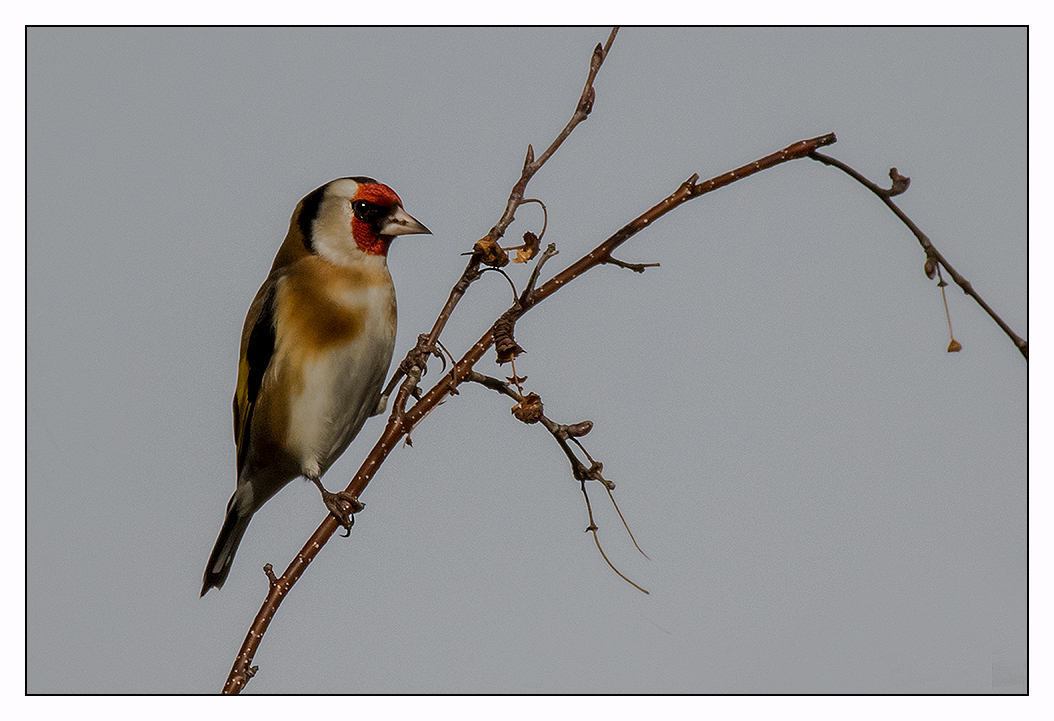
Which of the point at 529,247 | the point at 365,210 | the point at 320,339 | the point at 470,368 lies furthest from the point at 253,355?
the point at 529,247

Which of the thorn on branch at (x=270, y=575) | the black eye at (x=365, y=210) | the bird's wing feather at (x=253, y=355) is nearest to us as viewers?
the thorn on branch at (x=270, y=575)

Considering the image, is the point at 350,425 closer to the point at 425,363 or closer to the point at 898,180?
the point at 425,363

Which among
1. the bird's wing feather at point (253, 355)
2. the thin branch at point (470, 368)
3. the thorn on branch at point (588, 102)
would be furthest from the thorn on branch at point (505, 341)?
the bird's wing feather at point (253, 355)

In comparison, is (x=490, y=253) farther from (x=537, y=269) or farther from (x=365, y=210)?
(x=365, y=210)

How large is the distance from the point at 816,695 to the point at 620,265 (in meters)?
0.71

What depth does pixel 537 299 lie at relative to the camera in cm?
118

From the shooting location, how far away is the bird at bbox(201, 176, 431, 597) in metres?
1.71

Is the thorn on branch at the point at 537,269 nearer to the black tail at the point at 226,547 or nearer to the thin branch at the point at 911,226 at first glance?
the thin branch at the point at 911,226

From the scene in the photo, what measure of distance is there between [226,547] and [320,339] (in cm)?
46

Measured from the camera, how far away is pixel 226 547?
6.04ft

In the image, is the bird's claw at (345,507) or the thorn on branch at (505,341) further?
the bird's claw at (345,507)

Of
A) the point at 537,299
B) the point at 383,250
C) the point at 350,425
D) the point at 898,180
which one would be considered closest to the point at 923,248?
the point at 898,180

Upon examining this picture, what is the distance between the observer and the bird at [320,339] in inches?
67.1

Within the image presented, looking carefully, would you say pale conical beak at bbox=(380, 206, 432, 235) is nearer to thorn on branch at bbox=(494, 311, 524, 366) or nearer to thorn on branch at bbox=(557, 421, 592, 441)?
thorn on branch at bbox=(494, 311, 524, 366)
